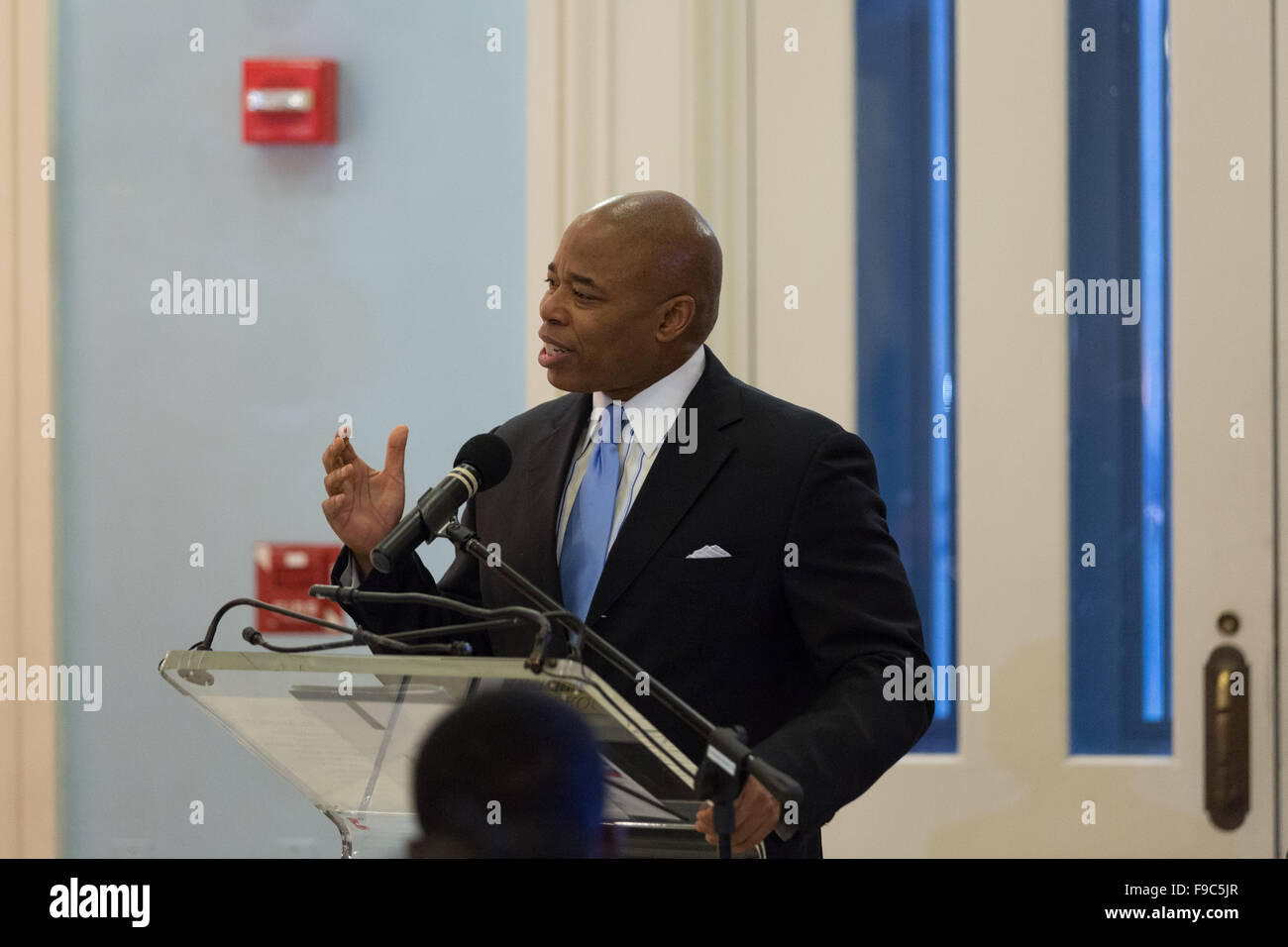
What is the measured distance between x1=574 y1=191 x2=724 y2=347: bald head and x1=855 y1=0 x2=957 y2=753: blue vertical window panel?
83cm

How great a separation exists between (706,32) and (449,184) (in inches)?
21.2

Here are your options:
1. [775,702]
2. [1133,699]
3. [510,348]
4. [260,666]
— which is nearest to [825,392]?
[510,348]

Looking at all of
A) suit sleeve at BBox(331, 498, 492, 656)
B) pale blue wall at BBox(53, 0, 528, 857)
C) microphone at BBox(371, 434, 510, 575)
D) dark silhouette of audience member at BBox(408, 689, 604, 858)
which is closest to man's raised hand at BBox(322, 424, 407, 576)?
suit sleeve at BBox(331, 498, 492, 656)

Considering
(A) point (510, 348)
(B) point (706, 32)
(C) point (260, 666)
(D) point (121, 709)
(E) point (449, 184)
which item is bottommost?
(D) point (121, 709)

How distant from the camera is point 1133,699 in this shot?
7.66 feet

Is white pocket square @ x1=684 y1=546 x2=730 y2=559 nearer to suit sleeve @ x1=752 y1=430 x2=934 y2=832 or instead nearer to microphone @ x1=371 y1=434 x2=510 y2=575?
suit sleeve @ x1=752 y1=430 x2=934 y2=832

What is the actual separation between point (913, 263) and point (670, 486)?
40.3 inches

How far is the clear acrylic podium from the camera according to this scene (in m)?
0.96

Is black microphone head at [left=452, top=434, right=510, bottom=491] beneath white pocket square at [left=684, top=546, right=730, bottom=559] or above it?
above

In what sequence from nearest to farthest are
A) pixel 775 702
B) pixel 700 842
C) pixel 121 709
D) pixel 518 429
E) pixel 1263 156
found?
pixel 700 842 → pixel 775 702 → pixel 518 429 → pixel 1263 156 → pixel 121 709

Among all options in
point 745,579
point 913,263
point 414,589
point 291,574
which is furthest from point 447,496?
point 913,263

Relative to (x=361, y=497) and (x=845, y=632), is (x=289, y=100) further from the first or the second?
(x=845, y=632)
